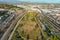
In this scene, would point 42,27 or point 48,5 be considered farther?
point 48,5

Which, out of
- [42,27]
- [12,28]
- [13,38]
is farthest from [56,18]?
[13,38]

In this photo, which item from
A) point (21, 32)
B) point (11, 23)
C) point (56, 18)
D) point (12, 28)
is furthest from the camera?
point (56, 18)

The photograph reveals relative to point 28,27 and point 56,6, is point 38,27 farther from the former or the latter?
point 56,6

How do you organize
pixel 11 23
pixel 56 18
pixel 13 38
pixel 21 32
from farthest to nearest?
pixel 56 18, pixel 11 23, pixel 21 32, pixel 13 38

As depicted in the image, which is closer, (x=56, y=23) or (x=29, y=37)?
(x=29, y=37)

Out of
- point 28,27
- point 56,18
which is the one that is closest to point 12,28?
point 28,27

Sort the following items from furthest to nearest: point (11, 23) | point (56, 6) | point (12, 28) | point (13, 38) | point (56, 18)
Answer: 1. point (56, 6)
2. point (56, 18)
3. point (11, 23)
4. point (12, 28)
5. point (13, 38)

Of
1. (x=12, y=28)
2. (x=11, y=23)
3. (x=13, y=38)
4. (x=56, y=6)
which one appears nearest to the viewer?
(x=13, y=38)

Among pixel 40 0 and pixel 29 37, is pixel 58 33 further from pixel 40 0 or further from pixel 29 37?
pixel 40 0
